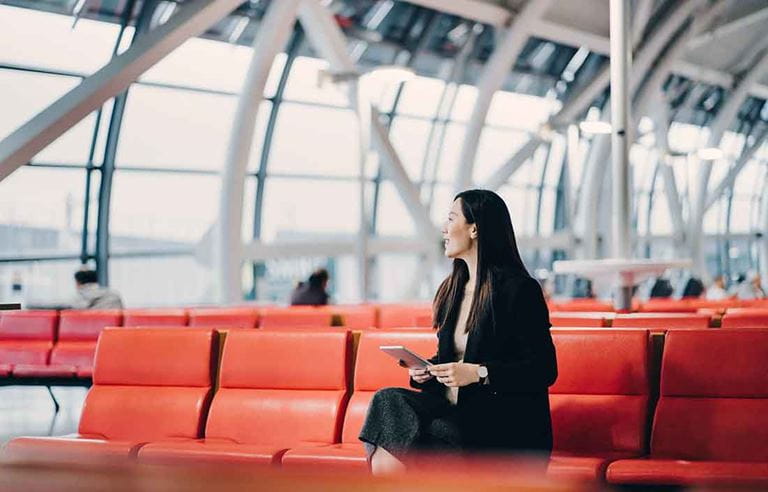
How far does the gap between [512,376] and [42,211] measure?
15.2 meters

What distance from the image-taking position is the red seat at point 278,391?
504 centimetres

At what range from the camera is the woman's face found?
425 centimetres

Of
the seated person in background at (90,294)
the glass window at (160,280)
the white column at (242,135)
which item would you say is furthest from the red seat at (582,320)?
the glass window at (160,280)

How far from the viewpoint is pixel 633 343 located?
452 centimetres

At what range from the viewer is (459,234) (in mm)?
4254

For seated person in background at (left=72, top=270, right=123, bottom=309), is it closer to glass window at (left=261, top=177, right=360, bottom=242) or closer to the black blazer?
the black blazer

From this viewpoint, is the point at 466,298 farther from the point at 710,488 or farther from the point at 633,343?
the point at 710,488

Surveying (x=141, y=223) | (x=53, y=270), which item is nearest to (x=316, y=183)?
(x=141, y=223)

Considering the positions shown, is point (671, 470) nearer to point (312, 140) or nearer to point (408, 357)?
point (408, 357)

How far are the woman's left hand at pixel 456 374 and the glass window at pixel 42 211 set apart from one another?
47.0ft

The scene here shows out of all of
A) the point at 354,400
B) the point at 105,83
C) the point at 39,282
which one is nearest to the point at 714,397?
the point at 354,400

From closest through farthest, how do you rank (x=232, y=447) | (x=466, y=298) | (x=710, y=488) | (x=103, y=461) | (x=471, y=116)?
(x=710, y=488) < (x=103, y=461) < (x=466, y=298) < (x=232, y=447) < (x=471, y=116)

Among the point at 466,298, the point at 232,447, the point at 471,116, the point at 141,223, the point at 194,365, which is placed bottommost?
the point at 232,447

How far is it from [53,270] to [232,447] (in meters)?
14.1
